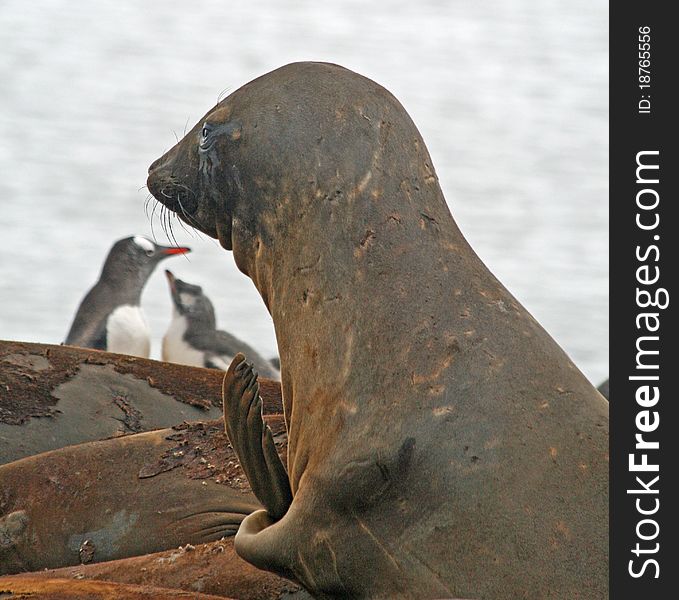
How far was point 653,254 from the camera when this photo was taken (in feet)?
9.77

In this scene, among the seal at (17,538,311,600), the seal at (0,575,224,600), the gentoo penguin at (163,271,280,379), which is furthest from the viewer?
the gentoo penguin at (163,271,280,379)

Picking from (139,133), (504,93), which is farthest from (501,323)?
(504,93)

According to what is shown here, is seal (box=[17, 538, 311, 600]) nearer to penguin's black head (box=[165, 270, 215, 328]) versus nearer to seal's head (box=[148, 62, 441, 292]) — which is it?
seal's head (box=[148, 62, 441, 292])

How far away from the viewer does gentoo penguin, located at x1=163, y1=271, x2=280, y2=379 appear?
8961 mm

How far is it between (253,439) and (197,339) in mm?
6236

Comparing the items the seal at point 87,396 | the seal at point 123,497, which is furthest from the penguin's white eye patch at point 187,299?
the seal at point 123,497

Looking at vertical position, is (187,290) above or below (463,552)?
above

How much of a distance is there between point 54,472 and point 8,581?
1.02 meters

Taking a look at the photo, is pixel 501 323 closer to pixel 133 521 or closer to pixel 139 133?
pixel 133 521

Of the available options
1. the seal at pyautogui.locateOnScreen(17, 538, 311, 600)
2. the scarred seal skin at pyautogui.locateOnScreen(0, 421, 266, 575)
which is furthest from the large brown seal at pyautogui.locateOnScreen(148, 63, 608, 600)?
the scarred seal skin at pyautogui.locateOnScreen(0, 421, 266, 575)

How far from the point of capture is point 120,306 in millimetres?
10117

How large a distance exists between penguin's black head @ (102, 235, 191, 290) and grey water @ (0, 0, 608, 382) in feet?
4.78

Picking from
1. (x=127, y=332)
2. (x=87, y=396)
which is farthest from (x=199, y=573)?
(x=127, y=332)

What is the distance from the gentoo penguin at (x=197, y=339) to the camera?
8.96 metres
